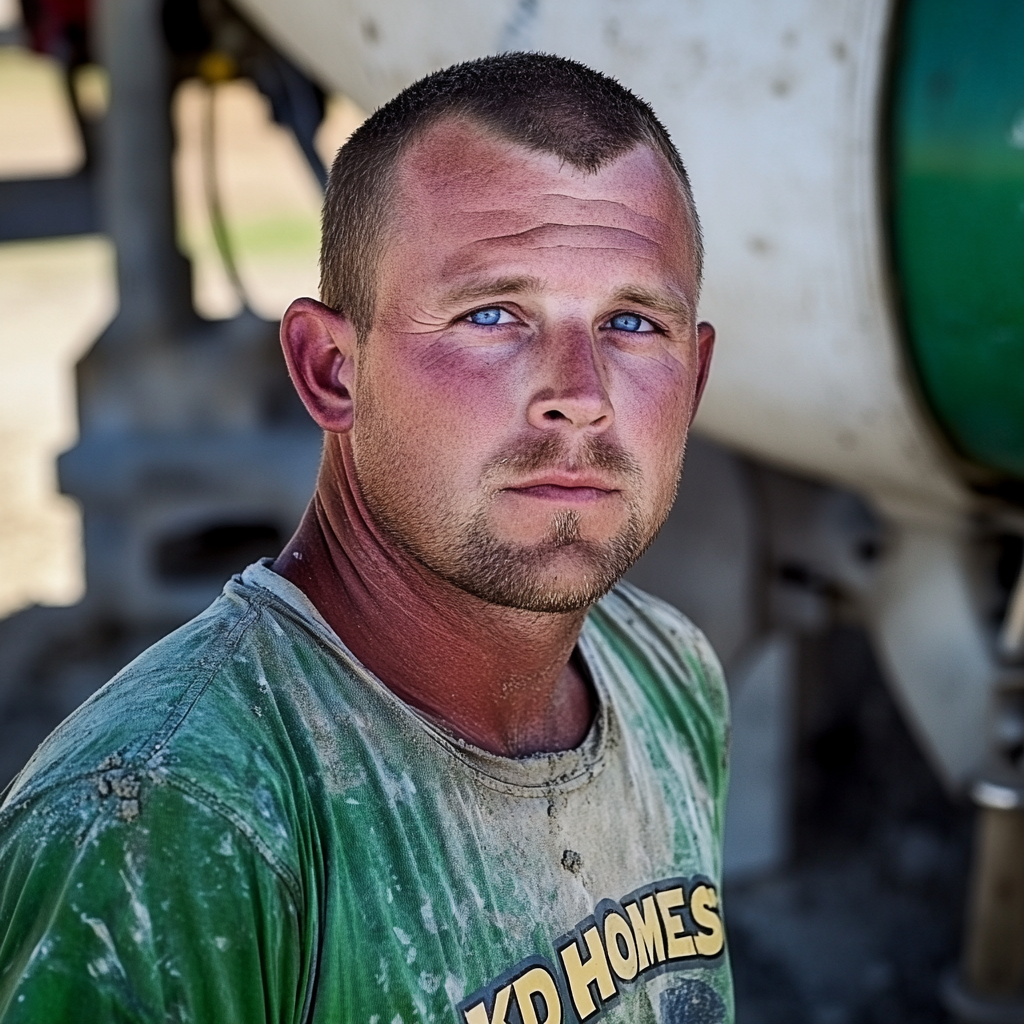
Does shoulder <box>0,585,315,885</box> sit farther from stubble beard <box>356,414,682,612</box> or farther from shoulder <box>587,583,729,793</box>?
shoulder <box>587,583,729,793</box>

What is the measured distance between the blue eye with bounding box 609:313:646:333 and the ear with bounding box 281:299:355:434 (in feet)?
0.47

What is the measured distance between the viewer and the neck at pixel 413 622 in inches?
37.4

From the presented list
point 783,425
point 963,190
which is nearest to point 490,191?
point 963,190

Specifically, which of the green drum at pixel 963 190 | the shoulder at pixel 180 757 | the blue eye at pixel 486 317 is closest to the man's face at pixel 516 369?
the blue eye at pixel 486 317

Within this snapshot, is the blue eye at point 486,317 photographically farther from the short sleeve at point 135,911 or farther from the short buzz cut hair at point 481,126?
the short sleeve at point 135,911

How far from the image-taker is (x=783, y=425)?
1901mm

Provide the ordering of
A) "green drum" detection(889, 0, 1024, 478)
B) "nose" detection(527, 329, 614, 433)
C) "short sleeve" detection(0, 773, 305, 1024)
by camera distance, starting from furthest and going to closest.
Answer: "green drum" detection(889, 0, 1024, 478)
"nose" detection(527, 329, 614, 433)
"short sleeve" detection(0, 773, 305, 1024)

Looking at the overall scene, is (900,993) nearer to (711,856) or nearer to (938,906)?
(938,906)

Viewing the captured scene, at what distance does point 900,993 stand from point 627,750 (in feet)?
6.10

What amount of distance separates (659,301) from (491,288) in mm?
101

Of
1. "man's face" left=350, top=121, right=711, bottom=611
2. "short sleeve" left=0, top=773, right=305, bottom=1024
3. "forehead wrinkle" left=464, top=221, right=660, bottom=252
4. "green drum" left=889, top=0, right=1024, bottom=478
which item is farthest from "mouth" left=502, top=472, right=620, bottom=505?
"green drum" left=889, top=0, right=1024, bottom=478

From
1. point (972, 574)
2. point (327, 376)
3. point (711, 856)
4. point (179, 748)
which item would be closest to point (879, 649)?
point (972, 574)

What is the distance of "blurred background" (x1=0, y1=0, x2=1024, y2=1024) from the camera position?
1.62 m

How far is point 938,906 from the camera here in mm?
2936
